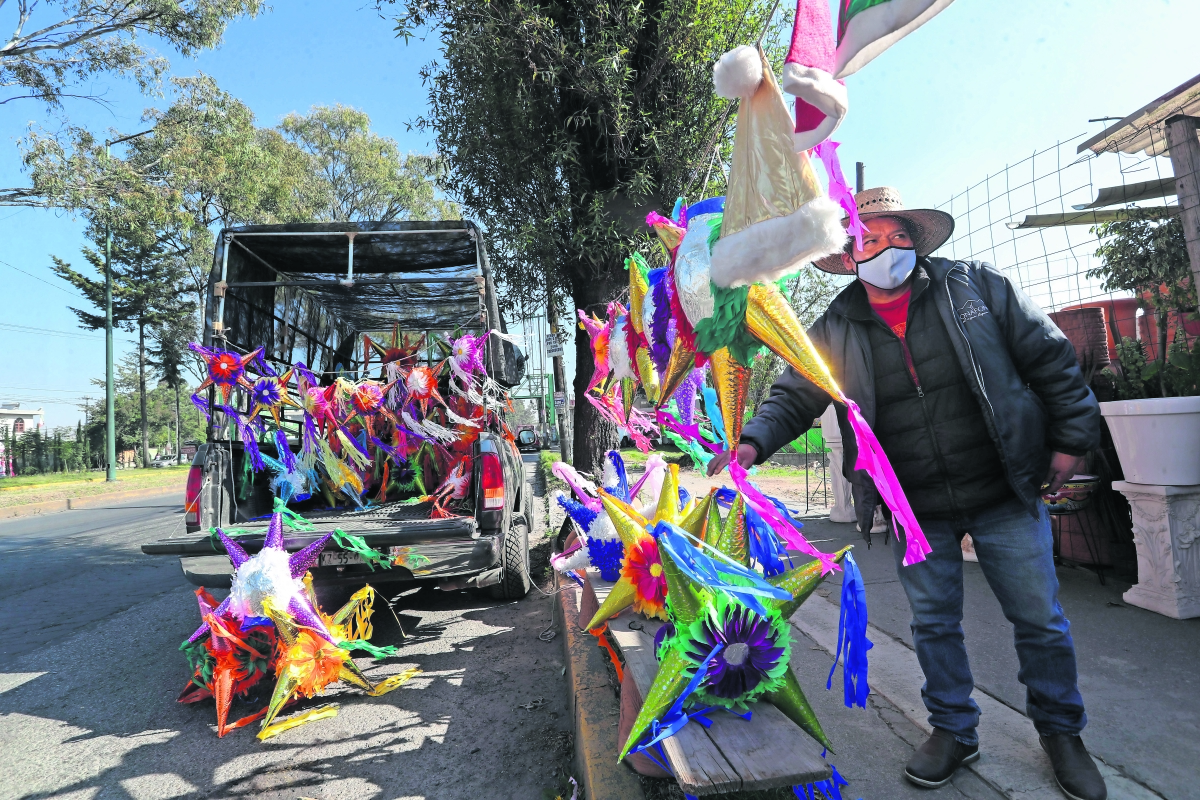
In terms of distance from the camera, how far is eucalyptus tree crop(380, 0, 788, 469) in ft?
16.3

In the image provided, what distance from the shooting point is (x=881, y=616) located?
3525mm

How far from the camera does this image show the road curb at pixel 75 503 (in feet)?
39.2

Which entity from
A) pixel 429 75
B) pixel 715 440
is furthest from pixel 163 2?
pixel 715 440

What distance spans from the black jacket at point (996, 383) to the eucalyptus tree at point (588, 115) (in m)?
3.10

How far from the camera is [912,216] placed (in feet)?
6.63

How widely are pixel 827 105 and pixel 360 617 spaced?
10.4ft

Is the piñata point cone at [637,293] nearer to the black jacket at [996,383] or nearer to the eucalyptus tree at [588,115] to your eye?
the black jacket at [996,383]

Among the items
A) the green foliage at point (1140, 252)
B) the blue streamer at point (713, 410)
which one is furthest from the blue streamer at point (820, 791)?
the green foliage at point (1140, 252)

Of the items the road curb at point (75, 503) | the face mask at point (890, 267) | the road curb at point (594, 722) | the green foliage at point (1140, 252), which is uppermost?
the green foliage at point (1140, 252)

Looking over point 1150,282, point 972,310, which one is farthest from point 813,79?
point 1150,282

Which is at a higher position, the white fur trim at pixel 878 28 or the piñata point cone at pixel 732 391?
the white fur trim at pixel 878 28

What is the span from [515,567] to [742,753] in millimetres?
3234

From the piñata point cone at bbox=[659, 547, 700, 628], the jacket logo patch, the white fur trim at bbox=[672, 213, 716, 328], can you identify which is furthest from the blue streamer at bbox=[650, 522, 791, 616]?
the jacket logo patch

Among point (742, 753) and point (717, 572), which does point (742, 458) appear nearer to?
point (717, 572)
